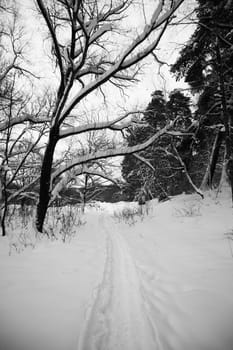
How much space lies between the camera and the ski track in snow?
4.81 feet

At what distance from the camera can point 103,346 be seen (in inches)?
57.1

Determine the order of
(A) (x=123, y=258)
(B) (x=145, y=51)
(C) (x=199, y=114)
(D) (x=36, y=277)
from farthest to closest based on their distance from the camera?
1. (C) (x=199, y=114)
2. (B) (x=145, y=51)
3. (A) (x=123, y=258)
4. (D) (x=36, y=277)

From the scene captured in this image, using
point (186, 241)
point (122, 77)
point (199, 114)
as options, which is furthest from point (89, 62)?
point (186, 241)

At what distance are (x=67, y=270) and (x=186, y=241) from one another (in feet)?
11.0

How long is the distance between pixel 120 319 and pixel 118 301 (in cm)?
32

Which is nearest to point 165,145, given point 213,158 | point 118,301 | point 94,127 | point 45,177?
point 213,158

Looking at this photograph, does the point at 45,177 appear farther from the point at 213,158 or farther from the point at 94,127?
the point at 213,158

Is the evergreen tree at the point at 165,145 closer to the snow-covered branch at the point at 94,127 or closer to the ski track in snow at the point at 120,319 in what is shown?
the snow-covered branch at the point at 94,127

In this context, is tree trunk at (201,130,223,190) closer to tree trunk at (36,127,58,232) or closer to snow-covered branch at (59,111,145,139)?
snow-covered branch at (59,111,145,139)

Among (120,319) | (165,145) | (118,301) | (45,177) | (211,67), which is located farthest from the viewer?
(165,145)

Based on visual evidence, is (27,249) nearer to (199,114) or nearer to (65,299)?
(65,299)

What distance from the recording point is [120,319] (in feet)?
5.82

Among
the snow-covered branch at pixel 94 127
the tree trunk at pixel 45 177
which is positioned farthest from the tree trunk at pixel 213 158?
the tree trunk at pixel 45 177

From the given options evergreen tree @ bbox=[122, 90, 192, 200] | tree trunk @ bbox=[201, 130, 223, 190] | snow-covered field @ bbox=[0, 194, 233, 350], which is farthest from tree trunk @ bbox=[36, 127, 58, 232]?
tree trunk @ bbox=[201, 130, 223, 190]
